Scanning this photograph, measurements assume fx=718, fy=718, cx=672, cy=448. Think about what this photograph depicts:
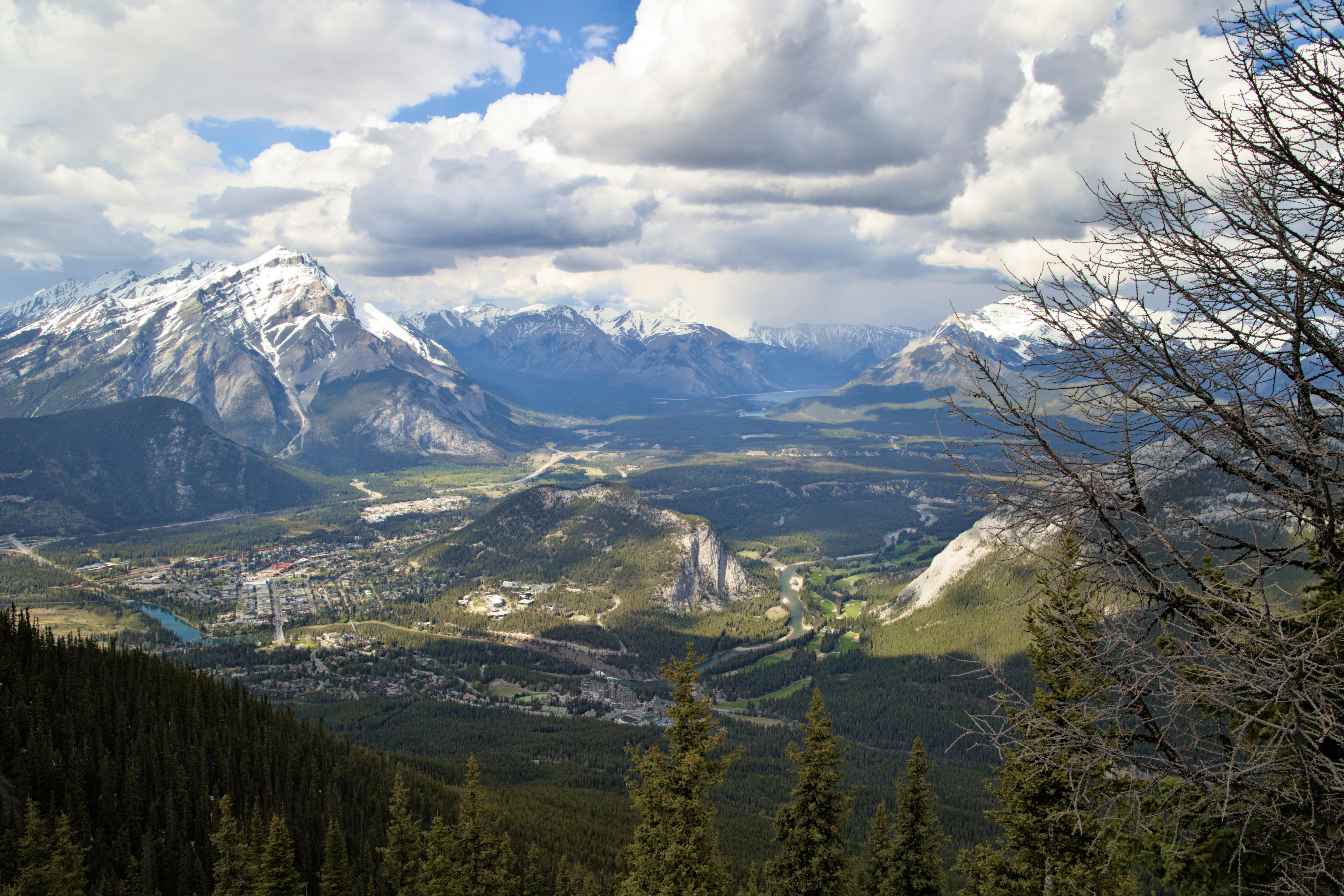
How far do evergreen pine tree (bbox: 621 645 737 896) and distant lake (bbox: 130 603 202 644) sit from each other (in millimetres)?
138707

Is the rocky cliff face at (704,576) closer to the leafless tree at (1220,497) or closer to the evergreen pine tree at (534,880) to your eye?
the evergreen pine tree at (534,880)

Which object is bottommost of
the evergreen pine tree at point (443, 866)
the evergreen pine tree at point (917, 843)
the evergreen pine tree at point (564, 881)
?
the evergreen pine tree at point (564, 881)

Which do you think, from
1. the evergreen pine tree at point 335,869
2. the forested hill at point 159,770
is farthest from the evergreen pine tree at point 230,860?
the evergreen pine tree at point 335,869

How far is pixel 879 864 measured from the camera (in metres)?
26.6

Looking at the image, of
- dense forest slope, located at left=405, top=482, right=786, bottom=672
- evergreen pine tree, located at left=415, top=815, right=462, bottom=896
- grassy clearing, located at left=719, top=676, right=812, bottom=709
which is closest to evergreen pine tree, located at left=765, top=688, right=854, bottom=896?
evergreen pine tree, located at left=415, top=815, right=462, bottom=896

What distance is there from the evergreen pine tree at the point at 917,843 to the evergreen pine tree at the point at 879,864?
0.93ft

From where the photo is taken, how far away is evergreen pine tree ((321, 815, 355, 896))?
121 ft

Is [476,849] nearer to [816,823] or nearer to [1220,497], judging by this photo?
[816,823]

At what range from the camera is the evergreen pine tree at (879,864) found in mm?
24812

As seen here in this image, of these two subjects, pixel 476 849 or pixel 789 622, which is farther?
pixel 789 622

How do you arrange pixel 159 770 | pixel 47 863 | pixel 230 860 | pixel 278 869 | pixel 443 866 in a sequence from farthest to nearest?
1. pixel 159 770
2. pixel 230 860
3. pixel 47 863
4. pixel 278 869
5. pixel 443 866

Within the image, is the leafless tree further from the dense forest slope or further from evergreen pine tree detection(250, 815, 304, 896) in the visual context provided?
the dense forest slope

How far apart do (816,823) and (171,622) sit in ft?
520

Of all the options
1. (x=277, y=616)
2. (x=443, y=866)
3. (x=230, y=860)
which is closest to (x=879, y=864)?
(x=443, y=866)
